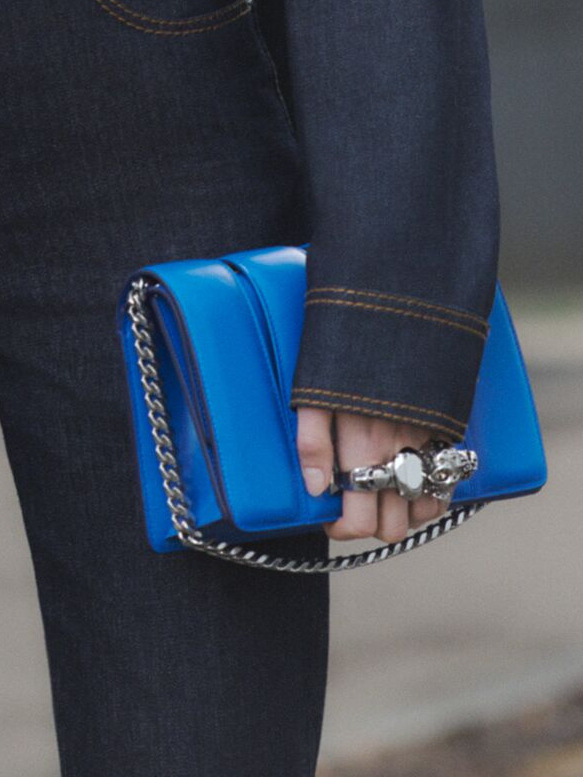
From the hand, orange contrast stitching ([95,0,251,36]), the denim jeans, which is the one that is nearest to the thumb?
the hand

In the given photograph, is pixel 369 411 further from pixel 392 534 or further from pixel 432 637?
pixel 432 637

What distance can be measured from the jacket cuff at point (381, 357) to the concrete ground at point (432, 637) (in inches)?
58.7

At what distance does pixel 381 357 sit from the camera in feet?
2.95

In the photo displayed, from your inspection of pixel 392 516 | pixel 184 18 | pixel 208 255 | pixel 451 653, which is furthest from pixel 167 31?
pixel 451 653

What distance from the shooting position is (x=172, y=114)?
3.26 feet

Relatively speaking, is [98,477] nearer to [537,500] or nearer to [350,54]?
[350,54]

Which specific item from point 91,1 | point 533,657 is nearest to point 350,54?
point 91,1

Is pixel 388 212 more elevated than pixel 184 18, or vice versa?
pixel 184 18

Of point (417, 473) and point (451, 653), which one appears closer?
point (417, 473)

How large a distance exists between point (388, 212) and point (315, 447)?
16cm

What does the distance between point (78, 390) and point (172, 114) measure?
0.70 feet

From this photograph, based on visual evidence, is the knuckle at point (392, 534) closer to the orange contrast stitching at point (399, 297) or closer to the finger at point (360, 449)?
the finger at point (360, 449)

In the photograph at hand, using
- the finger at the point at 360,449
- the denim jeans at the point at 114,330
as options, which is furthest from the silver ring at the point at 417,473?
the denim jeans at the point at 114,330

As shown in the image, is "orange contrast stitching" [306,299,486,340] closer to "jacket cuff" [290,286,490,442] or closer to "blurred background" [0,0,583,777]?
"jacket cuff" [290,286,490,442]
